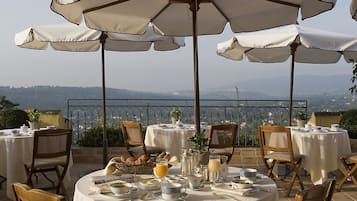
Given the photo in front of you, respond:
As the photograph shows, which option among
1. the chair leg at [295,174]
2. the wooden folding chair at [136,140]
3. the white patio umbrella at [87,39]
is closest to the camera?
the chair leg at [295,174]

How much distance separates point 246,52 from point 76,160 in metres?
3.99

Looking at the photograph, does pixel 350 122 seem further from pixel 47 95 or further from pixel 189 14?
pixel 47 95

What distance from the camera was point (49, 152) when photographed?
5609 millimetres

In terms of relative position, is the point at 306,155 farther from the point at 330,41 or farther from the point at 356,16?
the point at 356,16

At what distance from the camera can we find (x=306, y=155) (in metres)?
6.20

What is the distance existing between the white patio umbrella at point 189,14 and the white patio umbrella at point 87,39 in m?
0.89

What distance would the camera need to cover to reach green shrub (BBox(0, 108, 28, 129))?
8.00 m

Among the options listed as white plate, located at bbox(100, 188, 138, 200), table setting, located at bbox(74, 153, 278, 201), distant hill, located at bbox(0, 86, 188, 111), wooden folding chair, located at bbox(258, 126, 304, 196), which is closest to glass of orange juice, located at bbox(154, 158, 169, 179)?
table setting, located at bbox(74, 153, 278, 201)

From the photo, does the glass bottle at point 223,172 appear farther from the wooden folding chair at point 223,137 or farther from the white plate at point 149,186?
the wooden folding chair at point 223,137

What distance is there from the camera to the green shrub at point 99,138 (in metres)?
8.70

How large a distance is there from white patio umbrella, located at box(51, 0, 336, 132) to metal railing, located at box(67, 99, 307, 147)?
4.19 m

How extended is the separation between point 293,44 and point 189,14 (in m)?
2.94

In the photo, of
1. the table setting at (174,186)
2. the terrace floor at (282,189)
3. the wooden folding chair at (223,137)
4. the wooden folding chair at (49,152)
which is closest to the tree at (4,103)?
the terrace floor at (282,189)

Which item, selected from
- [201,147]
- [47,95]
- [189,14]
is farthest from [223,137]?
[47,95]
